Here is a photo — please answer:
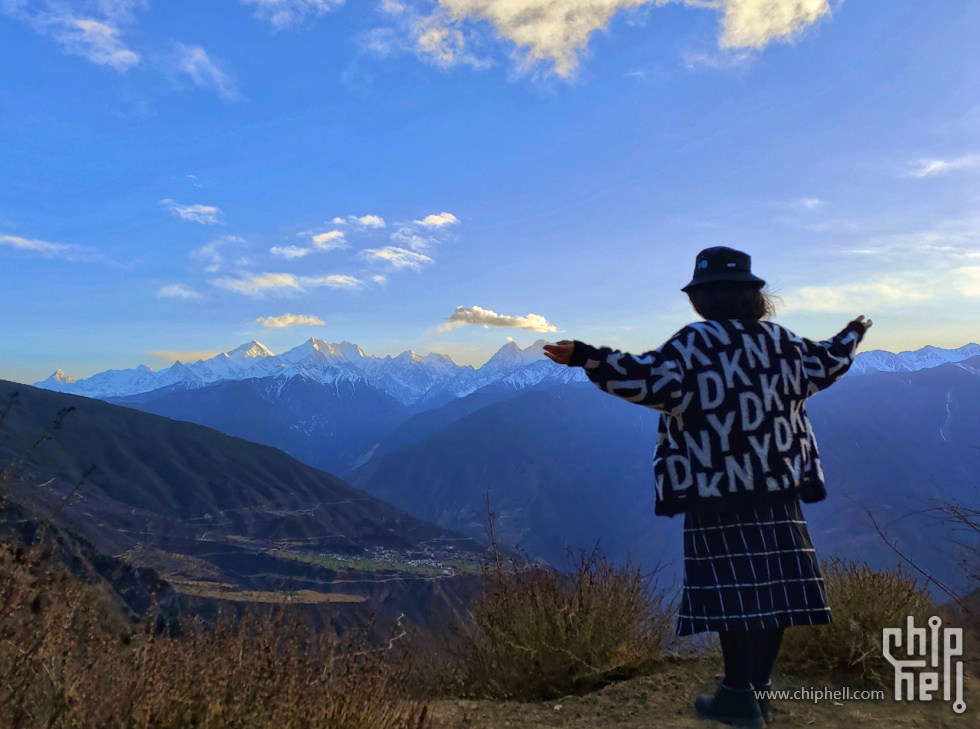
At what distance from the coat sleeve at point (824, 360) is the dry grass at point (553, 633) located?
1922mm

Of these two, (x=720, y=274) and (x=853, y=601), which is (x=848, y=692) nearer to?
(x=853, y=601)

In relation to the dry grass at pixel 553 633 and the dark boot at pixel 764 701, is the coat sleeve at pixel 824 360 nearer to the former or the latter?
the dark boot at pixel 764 701

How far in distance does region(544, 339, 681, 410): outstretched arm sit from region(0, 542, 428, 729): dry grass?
4.58 feet

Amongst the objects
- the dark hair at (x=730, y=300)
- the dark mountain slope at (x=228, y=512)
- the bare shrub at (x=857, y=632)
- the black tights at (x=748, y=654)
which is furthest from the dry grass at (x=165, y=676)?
the dark mountain slope at (x=228, y=512)

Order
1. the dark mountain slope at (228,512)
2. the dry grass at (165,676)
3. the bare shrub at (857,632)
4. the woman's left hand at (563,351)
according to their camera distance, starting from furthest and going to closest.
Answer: the dark mountain slope at (228,512)
the bare shrub at (857,632)
the woman's left hand at (563,351)
the dry grass at (165,676)

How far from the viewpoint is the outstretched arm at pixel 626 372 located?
8.93ft

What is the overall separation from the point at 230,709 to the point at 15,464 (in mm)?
1640

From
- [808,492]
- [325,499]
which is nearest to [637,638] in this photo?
[808,492]

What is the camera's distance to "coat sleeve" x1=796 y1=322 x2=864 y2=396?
306cm

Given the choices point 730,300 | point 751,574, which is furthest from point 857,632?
point 730,300

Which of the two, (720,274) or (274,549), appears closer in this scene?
(720,274)

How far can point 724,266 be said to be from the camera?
3.07 m

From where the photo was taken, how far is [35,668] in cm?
198

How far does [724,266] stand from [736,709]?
2053mm
